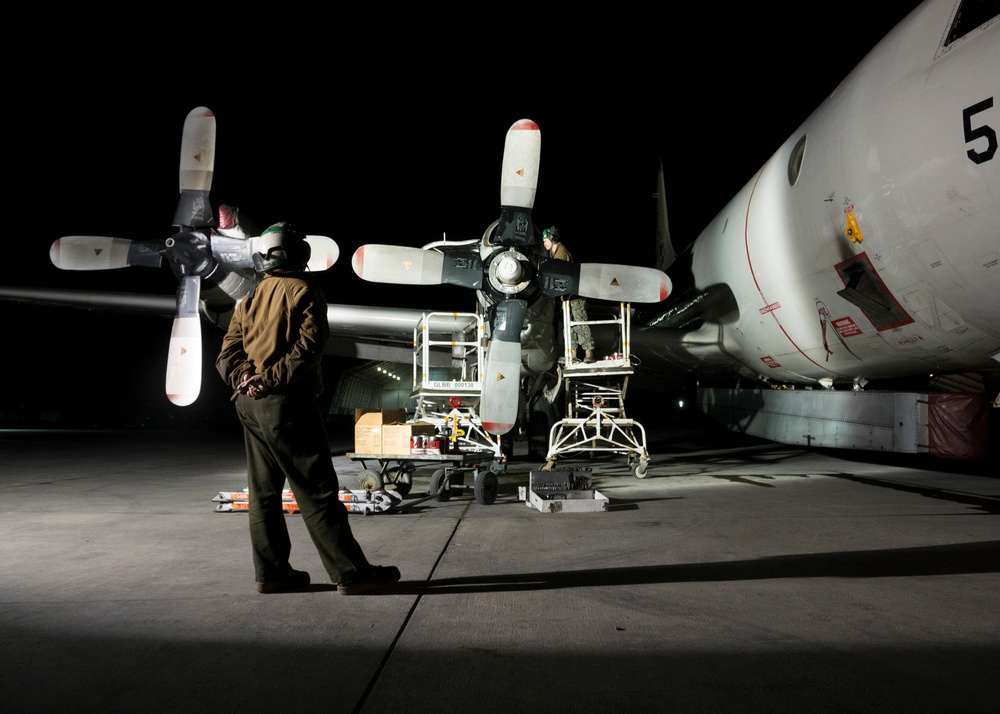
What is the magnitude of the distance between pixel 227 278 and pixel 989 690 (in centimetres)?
866

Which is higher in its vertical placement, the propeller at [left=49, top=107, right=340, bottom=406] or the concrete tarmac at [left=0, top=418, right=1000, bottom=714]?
the propeller at [left=49, top=107, right=340, bottom=406]

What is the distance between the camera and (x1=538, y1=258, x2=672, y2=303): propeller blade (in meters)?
7.70

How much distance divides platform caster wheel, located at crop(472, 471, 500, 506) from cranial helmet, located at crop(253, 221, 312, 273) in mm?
3289

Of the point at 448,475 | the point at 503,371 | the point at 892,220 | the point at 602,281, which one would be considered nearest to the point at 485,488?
the point at 448,475

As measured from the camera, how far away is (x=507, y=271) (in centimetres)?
738

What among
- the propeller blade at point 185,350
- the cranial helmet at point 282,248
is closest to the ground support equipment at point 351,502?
the propeller blade at point 185,350

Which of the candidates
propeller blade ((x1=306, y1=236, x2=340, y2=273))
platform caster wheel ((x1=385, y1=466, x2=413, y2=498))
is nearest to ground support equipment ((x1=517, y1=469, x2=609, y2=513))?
platform caster wheel ((x1=385, y1=466, x2=413, y2=498))

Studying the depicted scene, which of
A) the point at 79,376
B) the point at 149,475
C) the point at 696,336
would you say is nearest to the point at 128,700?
the point at 149,475

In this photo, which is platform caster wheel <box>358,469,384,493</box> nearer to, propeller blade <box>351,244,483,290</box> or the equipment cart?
the equipment cart

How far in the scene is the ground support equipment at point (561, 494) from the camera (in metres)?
5.48

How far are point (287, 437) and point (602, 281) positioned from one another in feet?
18.4

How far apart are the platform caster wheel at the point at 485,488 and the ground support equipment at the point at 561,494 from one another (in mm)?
319

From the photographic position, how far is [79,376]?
26.2 metres

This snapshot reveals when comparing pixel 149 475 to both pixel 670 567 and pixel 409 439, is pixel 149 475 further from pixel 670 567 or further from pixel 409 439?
pixel 670 567
